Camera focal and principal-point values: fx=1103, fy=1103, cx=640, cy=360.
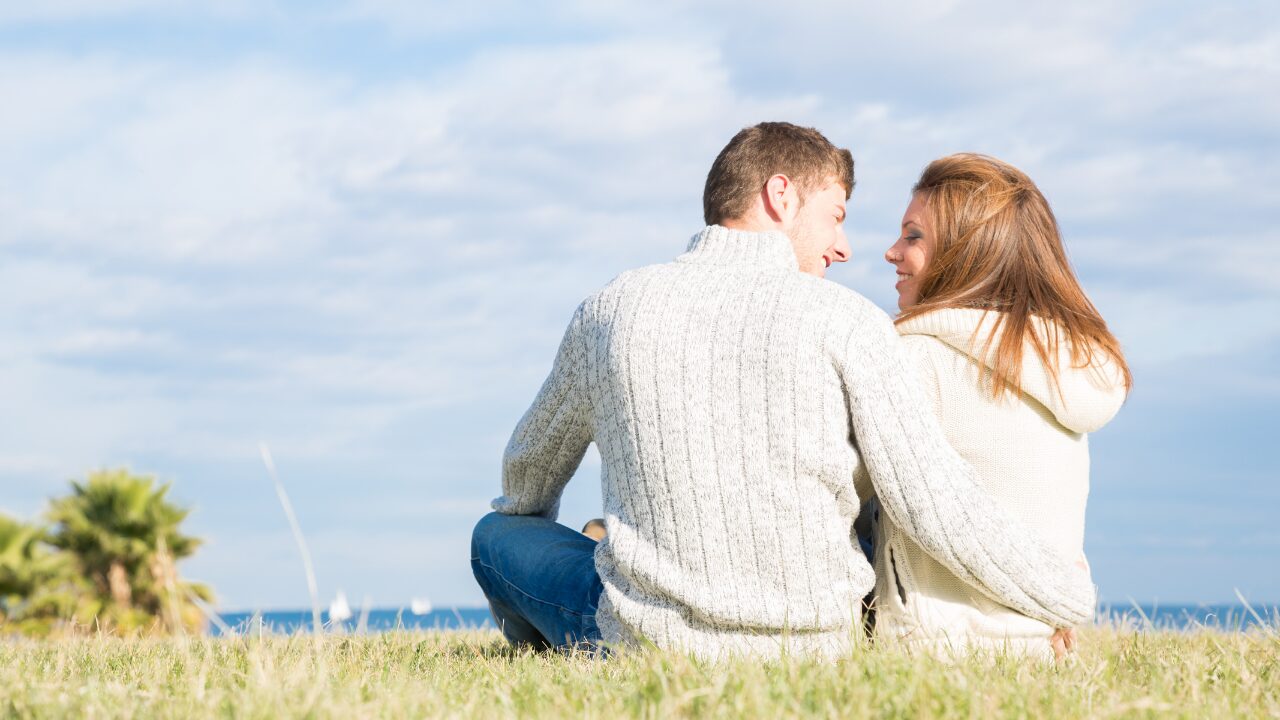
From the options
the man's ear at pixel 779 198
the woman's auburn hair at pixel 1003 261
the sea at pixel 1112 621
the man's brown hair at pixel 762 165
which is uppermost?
the man's brown hair at pixel 762 165

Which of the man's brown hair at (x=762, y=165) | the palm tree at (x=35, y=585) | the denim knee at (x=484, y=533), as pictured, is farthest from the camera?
the palm tree at (x=35, y=585)

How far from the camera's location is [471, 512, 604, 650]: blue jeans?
3787 mm

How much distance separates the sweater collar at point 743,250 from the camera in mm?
3447

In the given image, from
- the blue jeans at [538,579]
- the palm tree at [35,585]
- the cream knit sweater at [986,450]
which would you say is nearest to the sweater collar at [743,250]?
the cream knit sweater at [986,450]

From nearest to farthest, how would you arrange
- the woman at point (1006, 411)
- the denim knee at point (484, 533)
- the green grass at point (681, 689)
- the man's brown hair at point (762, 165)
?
the green grass at point (681, 689) < the woman at point (1006, 411) < the man's brown hair at point (762, 165) < the denim knee at point (484, 533)

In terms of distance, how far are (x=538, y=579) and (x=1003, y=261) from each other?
1.95m

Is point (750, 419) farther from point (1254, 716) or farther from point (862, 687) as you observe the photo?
point (1254, 716)

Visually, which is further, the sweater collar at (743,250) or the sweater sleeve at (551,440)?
the sweater sleeve at (551,440)

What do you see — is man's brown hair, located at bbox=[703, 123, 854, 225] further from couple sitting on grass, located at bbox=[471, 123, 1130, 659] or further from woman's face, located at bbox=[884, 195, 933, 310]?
woman's face, located at bbox=[884, 195, 933, 310]

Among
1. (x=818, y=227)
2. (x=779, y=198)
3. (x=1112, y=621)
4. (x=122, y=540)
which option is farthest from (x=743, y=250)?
(x=122, y=540)

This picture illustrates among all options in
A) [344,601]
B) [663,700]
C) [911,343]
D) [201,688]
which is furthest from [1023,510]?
[201,688]

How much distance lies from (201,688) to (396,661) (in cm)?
145

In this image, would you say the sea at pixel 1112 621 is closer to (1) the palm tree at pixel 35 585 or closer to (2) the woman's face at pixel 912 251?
(2) the woman's face at pixel 912 251

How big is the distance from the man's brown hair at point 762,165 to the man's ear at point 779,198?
0.07ft
